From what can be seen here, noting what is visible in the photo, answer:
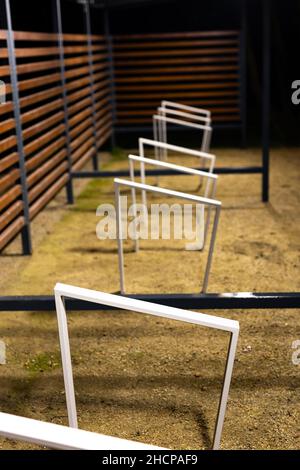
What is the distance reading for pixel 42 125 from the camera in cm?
550

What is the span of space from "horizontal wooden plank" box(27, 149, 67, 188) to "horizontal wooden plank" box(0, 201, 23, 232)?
28cm

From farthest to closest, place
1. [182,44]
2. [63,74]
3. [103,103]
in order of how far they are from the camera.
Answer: [182,44] → [103,103] → [63,74]

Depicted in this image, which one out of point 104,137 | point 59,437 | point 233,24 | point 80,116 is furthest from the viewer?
point 233,24

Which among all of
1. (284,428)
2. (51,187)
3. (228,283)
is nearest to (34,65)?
(51,187)

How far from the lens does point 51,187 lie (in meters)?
5.92

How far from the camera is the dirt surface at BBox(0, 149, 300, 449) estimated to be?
106 inches

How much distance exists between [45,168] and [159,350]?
2.77 metres

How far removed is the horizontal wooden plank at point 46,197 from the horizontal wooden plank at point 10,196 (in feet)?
1.05

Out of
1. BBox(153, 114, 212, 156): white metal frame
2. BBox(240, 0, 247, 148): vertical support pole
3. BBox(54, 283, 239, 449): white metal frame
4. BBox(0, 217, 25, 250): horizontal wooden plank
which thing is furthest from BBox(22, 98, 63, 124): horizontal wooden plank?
BBox(240, 0, 247, 148): vertical support pole

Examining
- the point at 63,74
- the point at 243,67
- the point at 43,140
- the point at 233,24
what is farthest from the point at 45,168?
the point at 233,24

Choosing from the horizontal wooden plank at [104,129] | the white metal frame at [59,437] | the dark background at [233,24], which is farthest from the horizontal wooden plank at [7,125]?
the horizontal wooden plank at [104,129]

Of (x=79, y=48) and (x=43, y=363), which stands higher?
(x=79, y=48)

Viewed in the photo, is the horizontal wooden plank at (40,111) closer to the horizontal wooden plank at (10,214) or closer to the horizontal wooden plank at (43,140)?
the horizontal wooden plank at (43,140)

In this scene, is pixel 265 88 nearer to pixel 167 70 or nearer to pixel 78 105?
pixel 78 105
